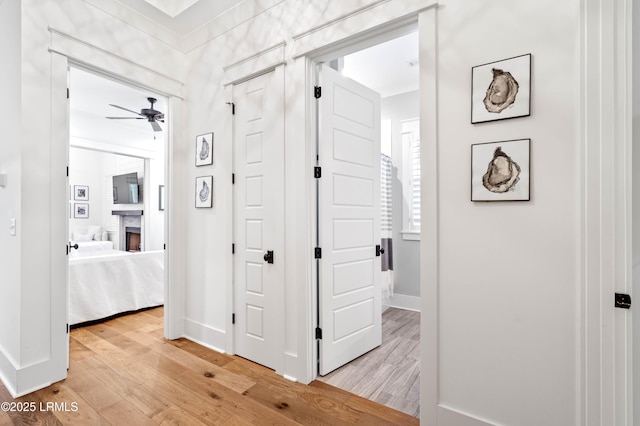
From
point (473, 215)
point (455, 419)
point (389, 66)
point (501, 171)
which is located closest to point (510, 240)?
point (473, 215)

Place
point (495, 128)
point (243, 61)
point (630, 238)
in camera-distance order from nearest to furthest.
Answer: point (630, 238)
point (495, 128)
point (243, 61)

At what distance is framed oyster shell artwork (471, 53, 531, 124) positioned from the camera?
5.04 ft

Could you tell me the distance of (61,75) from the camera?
236 cm

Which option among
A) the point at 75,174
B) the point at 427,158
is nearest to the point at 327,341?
the point at 427,158

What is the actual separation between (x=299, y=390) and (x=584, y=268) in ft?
6.05

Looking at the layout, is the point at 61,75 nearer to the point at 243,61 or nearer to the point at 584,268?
the point at 243,61

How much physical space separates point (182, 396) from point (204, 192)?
5.59ft

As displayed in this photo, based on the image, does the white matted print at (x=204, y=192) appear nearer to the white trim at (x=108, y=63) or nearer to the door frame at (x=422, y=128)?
the white trim at (x=108, y=63)

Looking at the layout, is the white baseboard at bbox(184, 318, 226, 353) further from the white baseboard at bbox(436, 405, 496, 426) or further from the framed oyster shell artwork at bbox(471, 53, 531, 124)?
the framed oyster shell artwork at bbox(471, 53, 531, 124)

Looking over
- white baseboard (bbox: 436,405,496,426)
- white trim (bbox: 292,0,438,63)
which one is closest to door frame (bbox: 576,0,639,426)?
white baseboard (bbox: 436,405,496,426)

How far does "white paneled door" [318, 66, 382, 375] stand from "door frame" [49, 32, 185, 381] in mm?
1650

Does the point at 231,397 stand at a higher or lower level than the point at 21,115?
lower

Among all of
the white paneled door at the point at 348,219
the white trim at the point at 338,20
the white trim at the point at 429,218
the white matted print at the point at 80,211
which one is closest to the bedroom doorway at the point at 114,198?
the white matted print at the point at 80,211

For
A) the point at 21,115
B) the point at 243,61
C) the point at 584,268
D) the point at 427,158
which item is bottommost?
the point at 584,268
